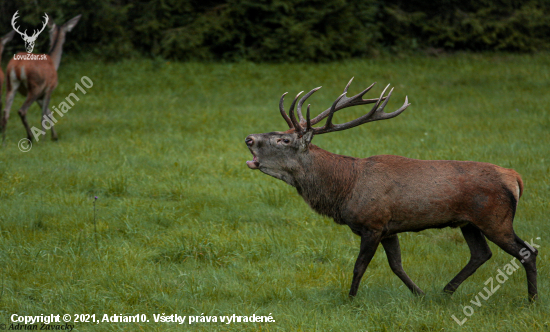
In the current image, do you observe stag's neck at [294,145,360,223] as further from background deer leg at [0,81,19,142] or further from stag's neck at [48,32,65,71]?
stag's neck at [48,32,65,71]

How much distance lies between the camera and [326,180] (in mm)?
5371

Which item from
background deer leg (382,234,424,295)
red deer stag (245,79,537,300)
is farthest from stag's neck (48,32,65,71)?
background deer leg (382,234,424,295)

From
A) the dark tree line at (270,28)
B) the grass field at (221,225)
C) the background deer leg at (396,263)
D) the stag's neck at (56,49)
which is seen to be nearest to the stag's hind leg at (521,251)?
the grass field at (221,225)

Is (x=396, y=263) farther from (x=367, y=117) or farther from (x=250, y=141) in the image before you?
(x=250, y=141)

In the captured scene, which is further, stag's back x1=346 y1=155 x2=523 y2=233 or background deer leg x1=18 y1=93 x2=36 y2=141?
background deer leg x1=18 y1=93 x2=36 y2=141

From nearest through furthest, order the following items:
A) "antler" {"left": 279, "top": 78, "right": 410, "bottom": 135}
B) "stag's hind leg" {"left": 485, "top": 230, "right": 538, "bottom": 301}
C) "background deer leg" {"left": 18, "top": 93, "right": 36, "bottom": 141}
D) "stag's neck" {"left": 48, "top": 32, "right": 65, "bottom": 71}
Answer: "stag's hind leg" {"left": 485, "top": 230, "right": 538, "bottom": 301} → "antler" {"left": 279, "top": 78, "right": 410, "bottom": 135} → "background deer leg" {"left": 18, "top": 93, "right": 36, "bottom": 141} → "stag's neck" {"left": 48, "top": 32, "right": 65, "bottom": 71}

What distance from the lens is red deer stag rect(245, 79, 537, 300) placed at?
4.98 meters

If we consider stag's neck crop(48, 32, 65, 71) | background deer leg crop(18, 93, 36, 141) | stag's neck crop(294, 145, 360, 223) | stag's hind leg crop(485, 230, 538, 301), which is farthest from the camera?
stag's neck crop(48, 32, 65, 71)

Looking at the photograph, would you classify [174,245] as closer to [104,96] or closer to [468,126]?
[468,126]

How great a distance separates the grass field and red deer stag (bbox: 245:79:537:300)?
1.49ft

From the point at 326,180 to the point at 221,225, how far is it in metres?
2.04

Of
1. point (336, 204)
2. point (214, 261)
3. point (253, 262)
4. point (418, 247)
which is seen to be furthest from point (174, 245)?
point (418, 247)

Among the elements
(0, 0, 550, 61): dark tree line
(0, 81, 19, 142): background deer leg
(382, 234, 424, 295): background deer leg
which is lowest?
(0, 0, 550, 61): dark tree line

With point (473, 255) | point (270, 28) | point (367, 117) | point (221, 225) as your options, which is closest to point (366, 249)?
point (473, 255)
